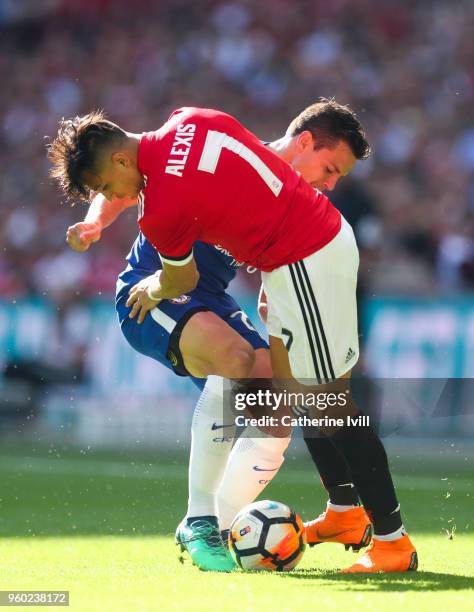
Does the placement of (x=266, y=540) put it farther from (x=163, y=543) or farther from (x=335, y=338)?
(x=163, y=543)

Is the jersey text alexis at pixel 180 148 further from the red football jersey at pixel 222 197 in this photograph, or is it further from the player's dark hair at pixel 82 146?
the player's dark hair at pixel 82 146

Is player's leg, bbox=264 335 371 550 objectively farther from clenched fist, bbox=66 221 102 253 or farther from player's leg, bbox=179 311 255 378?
clenched fist, bbox=66 221 102 253

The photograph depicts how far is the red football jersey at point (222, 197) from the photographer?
4.36m

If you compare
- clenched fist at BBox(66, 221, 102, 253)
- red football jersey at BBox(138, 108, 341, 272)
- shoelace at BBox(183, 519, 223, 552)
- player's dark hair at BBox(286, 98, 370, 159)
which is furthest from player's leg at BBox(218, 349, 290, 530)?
player's dark hair at BBox(286, 98, 370, 159)

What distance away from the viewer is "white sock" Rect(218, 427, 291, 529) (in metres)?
4.89

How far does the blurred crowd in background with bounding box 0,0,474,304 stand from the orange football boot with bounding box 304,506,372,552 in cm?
506

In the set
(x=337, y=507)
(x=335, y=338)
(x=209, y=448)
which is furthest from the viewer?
(x=337, y=507)

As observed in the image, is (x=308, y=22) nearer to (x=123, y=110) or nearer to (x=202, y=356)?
(x=123, y=110)

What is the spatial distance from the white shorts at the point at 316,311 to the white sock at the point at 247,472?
46cm

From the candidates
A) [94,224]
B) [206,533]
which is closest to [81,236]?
[94,224]

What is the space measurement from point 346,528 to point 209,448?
0.70 meters

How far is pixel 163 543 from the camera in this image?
5359 millimetres

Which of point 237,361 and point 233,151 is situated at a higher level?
point 233,151

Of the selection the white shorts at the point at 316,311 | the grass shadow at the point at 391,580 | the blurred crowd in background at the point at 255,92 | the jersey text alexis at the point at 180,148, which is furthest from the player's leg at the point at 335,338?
the blurred crowd in background at the point at 255,92
